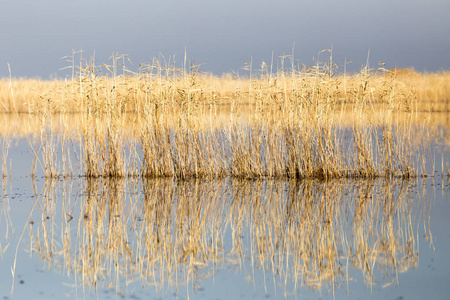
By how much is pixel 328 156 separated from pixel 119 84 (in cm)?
339

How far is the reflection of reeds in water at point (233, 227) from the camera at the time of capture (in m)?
4.39

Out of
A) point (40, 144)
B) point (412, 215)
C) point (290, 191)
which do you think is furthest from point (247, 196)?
point (40, 144)

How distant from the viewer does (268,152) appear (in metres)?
8.39

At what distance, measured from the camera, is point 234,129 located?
27.7 feet

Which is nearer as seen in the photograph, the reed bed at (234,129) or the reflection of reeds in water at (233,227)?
the reflection of reeds in water at (233,227)

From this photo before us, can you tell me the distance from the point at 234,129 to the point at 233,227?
119 inches

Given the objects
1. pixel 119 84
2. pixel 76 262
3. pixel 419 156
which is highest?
pixel 119 84

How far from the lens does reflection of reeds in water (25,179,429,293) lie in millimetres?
4395

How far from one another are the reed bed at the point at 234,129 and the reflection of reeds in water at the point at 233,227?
15.8 inches

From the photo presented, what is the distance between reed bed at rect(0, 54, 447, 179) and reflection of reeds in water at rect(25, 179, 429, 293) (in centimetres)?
40

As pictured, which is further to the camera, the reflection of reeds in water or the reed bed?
the reed bed

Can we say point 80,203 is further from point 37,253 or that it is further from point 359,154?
point 359,154

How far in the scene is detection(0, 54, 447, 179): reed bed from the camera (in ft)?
27.3

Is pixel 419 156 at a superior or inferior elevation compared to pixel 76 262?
superior
